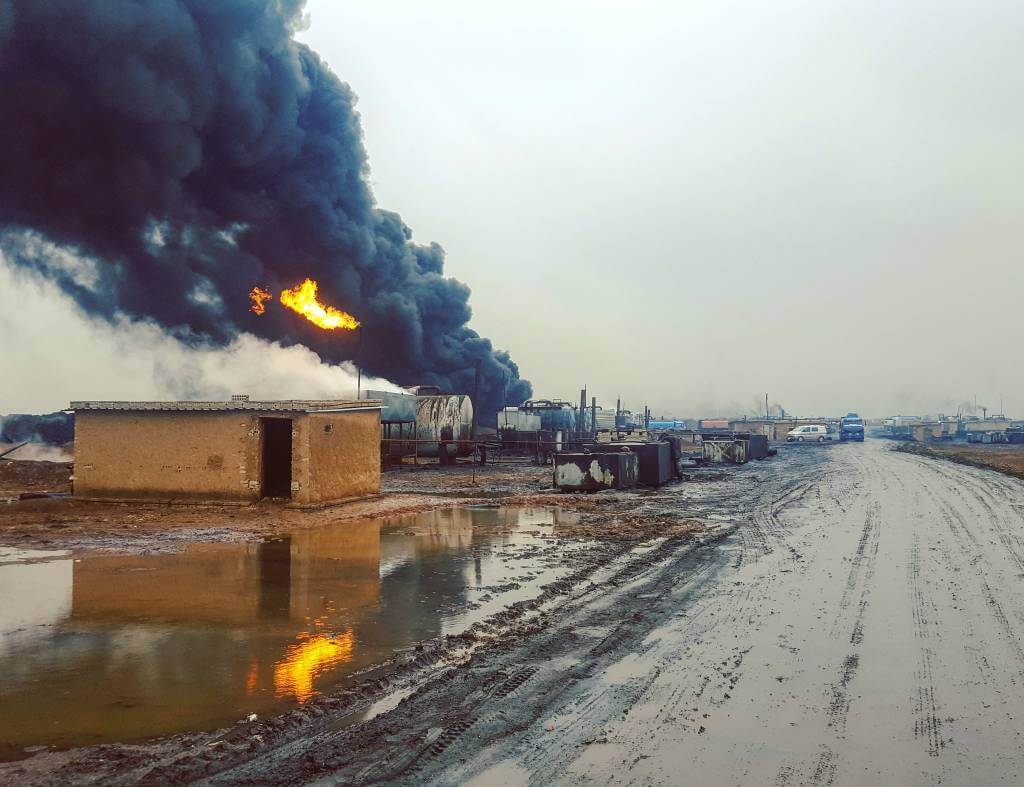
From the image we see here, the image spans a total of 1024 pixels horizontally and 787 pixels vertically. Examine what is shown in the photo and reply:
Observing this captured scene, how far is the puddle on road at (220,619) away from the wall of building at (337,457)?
4134mm

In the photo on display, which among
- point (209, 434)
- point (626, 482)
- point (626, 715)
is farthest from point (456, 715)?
point (626, 482)

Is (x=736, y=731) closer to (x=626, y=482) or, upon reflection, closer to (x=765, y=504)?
(x=765, y=504)

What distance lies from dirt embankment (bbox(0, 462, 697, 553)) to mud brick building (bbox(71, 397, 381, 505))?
1.62 ft

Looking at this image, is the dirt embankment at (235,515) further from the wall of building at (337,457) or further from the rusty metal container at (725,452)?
the rusty metal container at (725,452)

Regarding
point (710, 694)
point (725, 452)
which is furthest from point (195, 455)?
point (725, 452)

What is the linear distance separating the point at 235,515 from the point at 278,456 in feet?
16.2

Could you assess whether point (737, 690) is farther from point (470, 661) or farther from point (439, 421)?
point (439, 421)

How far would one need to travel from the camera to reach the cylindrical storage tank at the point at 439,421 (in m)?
39.0

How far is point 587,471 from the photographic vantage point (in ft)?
79.2

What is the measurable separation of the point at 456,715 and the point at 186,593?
18.0 feet

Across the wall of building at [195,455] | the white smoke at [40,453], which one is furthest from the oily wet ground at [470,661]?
the white smoke at [40,453]

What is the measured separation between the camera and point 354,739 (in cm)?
520

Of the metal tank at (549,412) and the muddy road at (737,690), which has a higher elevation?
the metal tank at (549,412)

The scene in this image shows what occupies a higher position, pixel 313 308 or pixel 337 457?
pixel 313 308
